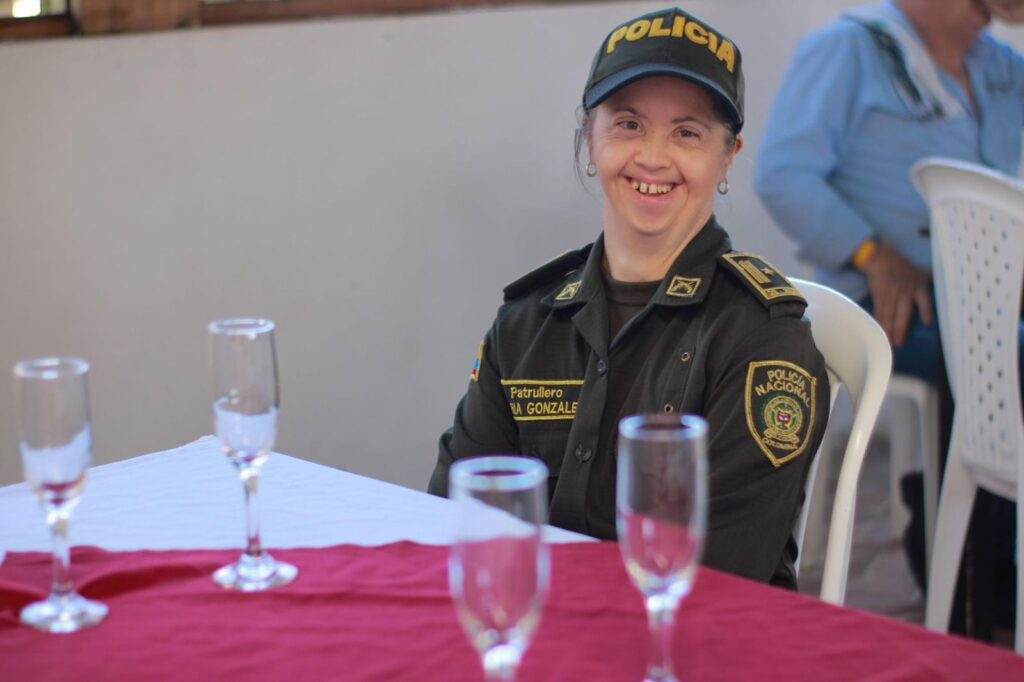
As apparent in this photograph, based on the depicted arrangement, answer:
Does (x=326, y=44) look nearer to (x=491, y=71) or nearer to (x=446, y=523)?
(x=491, y=71)

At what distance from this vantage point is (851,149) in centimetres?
306

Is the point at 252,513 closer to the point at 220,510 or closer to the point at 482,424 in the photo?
the point at 220,510

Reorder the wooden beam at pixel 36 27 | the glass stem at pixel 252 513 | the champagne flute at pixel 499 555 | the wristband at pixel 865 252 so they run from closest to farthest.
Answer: the champagne flute at pixel 499 555 → the glass stem at pixel 252 513 → the wooden beam at pixel 36 27 → the wristband at pixel 865 252

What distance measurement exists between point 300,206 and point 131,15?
51 centimetres

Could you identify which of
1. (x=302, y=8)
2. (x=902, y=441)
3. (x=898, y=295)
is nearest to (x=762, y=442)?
(x=898, y=295)

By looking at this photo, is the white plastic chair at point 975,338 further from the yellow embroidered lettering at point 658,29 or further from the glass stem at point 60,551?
the glass stem at point 60,551

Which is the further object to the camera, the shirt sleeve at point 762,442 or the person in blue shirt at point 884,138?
the person in blue shirt at point 884,138

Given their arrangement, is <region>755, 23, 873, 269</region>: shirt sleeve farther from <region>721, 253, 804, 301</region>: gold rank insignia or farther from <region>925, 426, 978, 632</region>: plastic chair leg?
<region>721, 253, 804, 301</region>: gold rank insignia

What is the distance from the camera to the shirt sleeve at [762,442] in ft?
4.55

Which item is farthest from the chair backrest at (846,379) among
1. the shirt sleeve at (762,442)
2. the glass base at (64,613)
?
the glass base at (64,613)

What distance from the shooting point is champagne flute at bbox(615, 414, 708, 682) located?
828 mm

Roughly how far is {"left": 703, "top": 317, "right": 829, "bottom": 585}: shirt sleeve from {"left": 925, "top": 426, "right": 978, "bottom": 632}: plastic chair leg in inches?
41.9

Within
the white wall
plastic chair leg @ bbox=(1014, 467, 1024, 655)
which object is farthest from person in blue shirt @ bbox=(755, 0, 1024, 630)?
plastic chair leg @ bbox=(1014, 467, 1024, 655)

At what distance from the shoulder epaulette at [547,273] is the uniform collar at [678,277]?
0.02m
